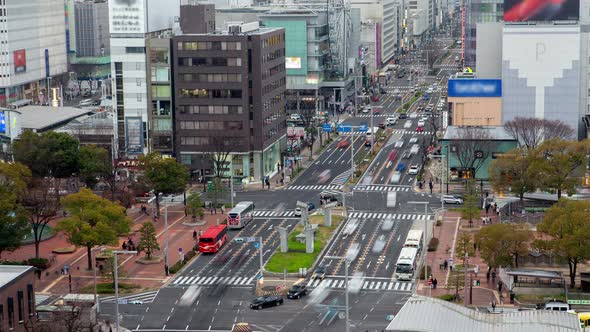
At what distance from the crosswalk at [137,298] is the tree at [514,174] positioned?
45.5m

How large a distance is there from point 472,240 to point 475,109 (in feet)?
167

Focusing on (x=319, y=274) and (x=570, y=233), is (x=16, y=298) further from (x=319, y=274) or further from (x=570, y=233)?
(x=570, y=233)

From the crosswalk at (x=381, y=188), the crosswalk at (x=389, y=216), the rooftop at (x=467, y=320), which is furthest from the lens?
the crosswalk at (x=381, y=188)

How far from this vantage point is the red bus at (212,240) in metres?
106

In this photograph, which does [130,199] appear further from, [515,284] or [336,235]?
[515,284]

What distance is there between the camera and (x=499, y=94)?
152 m

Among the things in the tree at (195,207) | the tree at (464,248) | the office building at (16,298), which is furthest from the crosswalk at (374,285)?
the tree at (195,207)

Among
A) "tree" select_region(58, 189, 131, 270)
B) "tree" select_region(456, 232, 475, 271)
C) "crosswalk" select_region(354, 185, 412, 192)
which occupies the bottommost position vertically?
"crosswalk" select_region(354, 185, 412, 192)

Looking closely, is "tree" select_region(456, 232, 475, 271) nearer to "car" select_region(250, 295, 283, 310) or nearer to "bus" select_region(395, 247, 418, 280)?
"bus" select_region(395, 247, 418, 280)

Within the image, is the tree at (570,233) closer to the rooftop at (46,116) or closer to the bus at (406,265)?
the bus at (406,265)

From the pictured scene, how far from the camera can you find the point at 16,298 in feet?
258

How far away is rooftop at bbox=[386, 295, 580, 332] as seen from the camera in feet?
207

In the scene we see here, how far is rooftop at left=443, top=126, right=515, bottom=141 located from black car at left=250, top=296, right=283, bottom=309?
190 ft

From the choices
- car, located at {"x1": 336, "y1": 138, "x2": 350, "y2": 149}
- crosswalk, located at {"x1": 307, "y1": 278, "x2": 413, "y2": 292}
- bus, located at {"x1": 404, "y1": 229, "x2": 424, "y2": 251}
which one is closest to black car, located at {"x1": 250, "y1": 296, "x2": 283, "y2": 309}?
crosswalk, located at {"x1": 307, "y1": 278, "x2": 413, "y2": 292}
